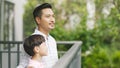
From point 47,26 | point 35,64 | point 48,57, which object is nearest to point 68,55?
point 48,57

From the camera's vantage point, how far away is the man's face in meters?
3.50

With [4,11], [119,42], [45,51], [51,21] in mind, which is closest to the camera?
[45,51]

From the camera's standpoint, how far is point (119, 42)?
16094 mm

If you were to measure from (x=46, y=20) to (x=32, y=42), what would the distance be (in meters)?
0.29

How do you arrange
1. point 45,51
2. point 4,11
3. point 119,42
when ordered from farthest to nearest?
point 119,42, point 4,11, point 45,51

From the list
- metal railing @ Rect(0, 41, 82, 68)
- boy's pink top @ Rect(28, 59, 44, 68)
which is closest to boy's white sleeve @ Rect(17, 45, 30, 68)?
boy's pink top @ Rect(28, 59, 44, 68)

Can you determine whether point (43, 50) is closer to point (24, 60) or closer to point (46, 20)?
point (24, 60)

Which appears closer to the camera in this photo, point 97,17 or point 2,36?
point 2,36

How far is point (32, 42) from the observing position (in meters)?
3.31

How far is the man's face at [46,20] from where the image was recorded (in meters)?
3.50

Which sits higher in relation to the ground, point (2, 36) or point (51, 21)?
point (51, 21)

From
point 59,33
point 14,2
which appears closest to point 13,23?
point 14,2

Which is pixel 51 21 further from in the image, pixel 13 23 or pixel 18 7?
pixel 18 7

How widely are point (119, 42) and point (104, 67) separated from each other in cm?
150
